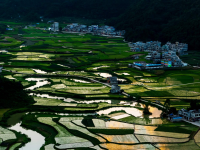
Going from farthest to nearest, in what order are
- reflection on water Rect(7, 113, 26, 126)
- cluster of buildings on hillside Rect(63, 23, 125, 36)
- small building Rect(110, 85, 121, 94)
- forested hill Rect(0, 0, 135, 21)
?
forested hill Rect(0, 0, 135, 21), cluster of buildings on hillside Rect(63, 23, 125, 36), small building Rect(110, 85, 121, 94), reflection on water Rect(7, 113, 26, 126)

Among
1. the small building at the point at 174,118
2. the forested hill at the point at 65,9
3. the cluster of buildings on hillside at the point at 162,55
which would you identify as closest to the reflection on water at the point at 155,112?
the small building at the point at 174,118

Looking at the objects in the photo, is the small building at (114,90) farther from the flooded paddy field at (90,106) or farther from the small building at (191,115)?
the small building at (191,115)

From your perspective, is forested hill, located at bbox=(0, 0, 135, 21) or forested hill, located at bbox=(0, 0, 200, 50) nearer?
forested hill, located at bbox=(0, 0, 200, 50)

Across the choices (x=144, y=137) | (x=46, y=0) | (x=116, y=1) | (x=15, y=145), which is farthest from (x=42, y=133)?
(x=46, y=0)

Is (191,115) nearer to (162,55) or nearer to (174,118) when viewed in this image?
(174,118)

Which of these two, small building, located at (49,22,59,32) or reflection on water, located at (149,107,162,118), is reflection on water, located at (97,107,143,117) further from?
small building, located at (49,22,59,32)

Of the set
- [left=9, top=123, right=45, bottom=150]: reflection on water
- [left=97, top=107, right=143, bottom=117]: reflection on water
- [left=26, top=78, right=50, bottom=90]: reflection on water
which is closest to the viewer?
[left=9, top=123, right=45, bottom=150]: reflection on water

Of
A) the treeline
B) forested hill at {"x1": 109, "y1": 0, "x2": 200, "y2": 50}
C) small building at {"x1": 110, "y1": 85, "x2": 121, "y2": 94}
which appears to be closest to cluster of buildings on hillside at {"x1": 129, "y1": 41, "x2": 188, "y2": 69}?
forested hill at {"x1": 109, "y1": 0, "x2": 200, "y2": 50}
